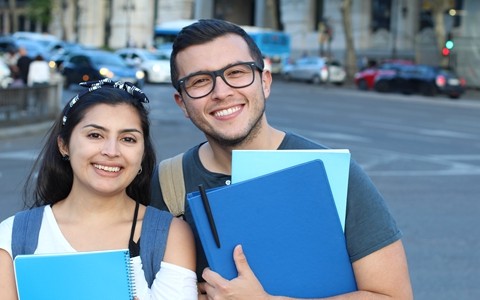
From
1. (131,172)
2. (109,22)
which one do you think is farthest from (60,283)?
(109,22)

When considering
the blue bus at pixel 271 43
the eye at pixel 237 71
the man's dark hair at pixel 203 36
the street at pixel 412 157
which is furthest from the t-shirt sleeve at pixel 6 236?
the blue bus at pixel 271 43

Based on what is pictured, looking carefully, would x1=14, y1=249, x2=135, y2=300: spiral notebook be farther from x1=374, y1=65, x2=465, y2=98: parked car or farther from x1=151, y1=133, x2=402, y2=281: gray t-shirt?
x1=374, y1=65, x2=465, y2=98: parked car

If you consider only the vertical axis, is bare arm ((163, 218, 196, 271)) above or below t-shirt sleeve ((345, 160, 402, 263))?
below

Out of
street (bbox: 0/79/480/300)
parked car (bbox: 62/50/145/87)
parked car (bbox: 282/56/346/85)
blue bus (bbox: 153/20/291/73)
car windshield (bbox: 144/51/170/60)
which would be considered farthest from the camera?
blue bus (bbox: 153/20/291/73)

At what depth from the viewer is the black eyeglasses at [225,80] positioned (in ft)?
9.76

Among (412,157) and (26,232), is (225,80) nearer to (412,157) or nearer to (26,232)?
(26,232)

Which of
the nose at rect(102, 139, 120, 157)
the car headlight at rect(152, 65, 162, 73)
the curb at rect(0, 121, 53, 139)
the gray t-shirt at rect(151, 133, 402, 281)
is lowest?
the car headlight at rect(152, 65, 162, 73)

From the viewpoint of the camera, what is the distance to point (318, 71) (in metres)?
50.1

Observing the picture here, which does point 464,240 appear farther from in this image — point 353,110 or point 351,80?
point 351,80

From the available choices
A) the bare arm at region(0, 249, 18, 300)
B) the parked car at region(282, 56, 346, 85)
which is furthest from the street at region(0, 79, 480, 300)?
the parked car at region(282, 56, 346, 85)

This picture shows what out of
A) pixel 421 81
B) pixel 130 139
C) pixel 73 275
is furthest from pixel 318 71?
pixel 73 275

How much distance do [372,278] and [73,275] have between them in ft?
2.93

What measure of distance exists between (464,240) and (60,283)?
7.44 m

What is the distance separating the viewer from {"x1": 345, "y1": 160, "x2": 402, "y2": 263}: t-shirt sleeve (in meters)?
2.79
